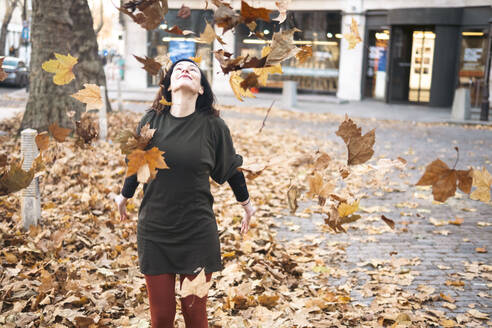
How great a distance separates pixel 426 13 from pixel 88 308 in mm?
23048

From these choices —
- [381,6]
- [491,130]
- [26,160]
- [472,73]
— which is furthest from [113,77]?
[26,160]

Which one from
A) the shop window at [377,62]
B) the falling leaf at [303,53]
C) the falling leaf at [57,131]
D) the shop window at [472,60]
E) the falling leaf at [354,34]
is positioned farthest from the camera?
the shop window at [377,62]

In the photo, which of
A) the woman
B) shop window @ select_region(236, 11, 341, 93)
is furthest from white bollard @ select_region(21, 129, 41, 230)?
shop window @ select_region(236, 11, 341, 93)

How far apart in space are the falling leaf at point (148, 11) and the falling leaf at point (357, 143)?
3.51 ft

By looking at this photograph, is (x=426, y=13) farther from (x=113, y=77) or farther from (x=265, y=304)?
(x=113, y=77)

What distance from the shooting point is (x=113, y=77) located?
4803 centimetres

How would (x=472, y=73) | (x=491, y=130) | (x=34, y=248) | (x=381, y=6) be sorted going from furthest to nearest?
(x=381, y=6) < (x=472, y=73) < (x=491, y=130) < (x=34, y=248)

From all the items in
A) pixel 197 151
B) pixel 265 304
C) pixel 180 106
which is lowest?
pixel 265 304

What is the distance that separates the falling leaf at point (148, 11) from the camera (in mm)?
2432

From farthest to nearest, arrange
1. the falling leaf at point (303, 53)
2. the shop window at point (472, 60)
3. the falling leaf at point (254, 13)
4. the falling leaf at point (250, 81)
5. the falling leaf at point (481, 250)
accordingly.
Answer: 1. the shop window at point (472, 60)
2. the falling leaf at point (481, 250)
3. the falling leaf at point (303, 53)
4. the falling leaf at point (250, 81)
5. the falling leaf at point (254, 13)

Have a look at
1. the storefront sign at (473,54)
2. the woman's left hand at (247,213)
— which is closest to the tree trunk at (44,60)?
the woman's left hand at (247,213)

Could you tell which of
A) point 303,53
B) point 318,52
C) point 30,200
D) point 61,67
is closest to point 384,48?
point 318,52

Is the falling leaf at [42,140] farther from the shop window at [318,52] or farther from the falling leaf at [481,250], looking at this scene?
the shop window at [318,52]

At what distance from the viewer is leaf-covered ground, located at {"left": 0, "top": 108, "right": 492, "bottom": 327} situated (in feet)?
12.6
